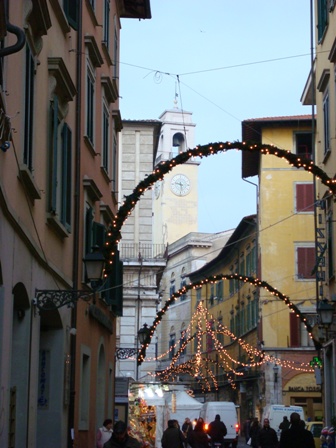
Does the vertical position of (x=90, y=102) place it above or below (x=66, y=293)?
above

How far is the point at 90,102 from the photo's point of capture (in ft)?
71.7

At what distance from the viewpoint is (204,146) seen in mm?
19406

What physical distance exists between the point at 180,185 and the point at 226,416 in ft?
235

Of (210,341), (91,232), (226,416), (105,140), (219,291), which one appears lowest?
(226,416)

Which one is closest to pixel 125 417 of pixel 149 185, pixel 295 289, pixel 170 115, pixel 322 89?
pixel 322 89

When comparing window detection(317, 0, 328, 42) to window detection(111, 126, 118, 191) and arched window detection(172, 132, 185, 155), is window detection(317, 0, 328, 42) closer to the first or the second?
window detection(111, 126, 118, 191)

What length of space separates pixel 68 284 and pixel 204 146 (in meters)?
3.52

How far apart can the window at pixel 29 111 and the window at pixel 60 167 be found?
190 centimetres

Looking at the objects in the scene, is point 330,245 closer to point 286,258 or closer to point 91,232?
point 91,232

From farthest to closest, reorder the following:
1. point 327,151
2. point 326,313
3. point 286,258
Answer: point 286,258 → point 327,151 → point 326,313

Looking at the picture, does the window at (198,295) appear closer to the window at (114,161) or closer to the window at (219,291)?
the window at (219,291)

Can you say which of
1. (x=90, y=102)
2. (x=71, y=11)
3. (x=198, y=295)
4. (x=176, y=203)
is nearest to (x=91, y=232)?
(x=90, y=102)

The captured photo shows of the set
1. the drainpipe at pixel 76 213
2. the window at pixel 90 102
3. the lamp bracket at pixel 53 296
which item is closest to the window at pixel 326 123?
the window at pixel 90 102

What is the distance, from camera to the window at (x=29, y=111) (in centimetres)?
1361
